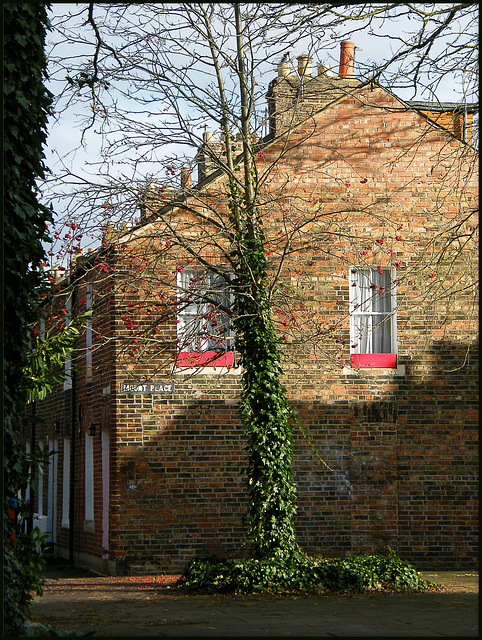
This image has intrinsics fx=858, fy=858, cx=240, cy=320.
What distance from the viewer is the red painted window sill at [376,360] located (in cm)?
1722

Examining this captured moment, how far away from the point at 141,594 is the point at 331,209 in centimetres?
847

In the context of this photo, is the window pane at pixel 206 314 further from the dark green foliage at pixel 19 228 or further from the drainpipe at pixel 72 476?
the drainpipe at pixel 72 476

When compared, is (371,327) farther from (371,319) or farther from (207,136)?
(207,136)

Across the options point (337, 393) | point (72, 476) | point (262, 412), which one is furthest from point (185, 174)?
point (72, 476)

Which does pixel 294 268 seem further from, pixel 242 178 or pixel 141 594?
pixel 141 594

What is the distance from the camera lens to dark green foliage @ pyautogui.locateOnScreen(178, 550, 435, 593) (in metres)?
12.5

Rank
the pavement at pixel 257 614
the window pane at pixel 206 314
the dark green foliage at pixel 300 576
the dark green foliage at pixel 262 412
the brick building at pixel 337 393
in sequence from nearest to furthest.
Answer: the pavement at pixel 257 614 → the dark green foliage at pixel 300 576 → the dark green foliage at pixel 262 412 → the window pane at pixel 206 314 → the brick building at pixel 337 393

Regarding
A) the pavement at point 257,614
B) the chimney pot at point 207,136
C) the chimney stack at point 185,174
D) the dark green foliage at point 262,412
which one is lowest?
the pavement at point 257,614

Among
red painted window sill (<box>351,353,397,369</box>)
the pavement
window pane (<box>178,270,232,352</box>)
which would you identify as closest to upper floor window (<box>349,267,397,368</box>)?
red painted window sill (<box>351,353,397,369</box>)

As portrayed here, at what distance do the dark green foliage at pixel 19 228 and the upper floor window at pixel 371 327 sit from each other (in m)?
9.90

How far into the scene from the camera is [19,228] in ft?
26.6

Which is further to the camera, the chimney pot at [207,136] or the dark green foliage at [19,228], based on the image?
the chimney pot at [207,136]

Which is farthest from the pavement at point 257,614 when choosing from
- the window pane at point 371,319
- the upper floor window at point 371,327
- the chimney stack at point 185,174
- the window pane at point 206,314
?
the chimney stack at point 185,174

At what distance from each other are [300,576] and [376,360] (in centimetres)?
583
